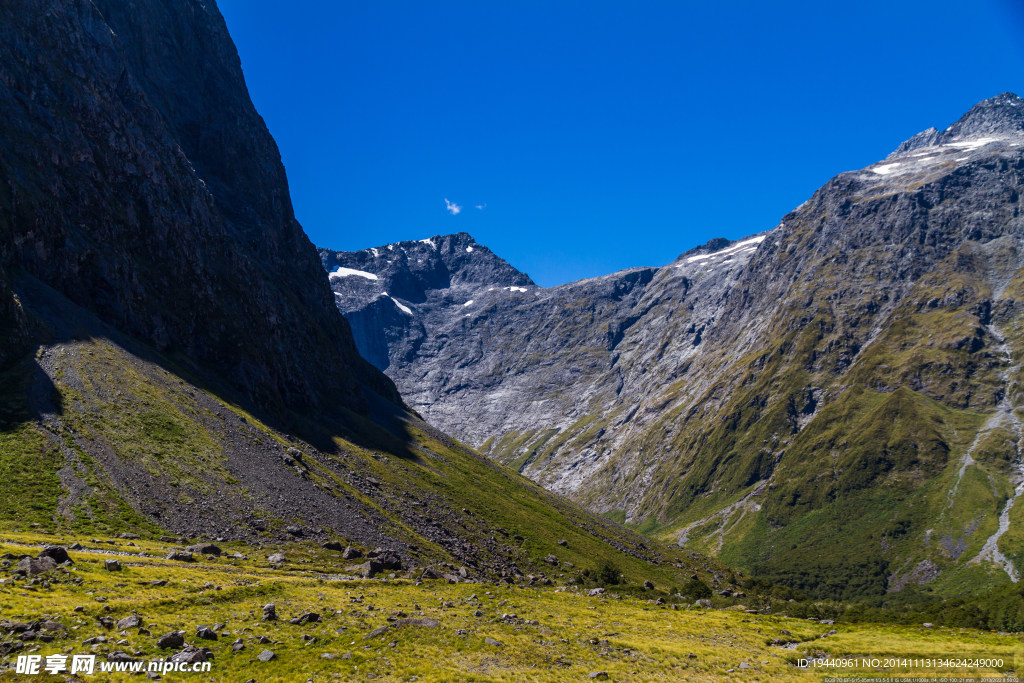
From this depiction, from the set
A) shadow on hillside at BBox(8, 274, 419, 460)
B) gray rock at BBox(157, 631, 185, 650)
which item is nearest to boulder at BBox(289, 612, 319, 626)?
gray rock at BBox(157, 631, 185, 650)

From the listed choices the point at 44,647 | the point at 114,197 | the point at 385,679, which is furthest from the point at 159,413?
the point at 385,679

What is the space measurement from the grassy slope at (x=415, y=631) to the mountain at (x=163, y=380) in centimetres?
1736

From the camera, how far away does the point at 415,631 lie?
147 feet

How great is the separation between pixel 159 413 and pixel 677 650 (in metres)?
87.5

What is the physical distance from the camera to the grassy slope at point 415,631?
3628 centimetres

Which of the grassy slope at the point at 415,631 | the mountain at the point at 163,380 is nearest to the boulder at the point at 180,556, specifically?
the grassy slope at the point at 415,631

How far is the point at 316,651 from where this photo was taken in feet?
125

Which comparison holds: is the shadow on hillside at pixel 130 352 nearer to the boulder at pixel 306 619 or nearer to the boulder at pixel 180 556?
the boulder at pixel 180 556

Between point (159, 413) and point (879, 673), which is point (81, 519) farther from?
point (879, 673)

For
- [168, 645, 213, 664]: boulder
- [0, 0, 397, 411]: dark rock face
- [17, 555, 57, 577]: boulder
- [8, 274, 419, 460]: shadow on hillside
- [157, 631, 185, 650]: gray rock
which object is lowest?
[168, 645, 213, 664]: boulder

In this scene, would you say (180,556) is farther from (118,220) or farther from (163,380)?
(118,220)

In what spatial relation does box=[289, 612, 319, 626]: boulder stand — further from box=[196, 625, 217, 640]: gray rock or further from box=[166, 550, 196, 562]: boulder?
box=[166, 550, 196, 562]: boulder

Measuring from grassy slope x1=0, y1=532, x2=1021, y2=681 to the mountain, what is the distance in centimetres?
1736

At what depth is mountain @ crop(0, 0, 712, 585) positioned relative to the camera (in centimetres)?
7969
